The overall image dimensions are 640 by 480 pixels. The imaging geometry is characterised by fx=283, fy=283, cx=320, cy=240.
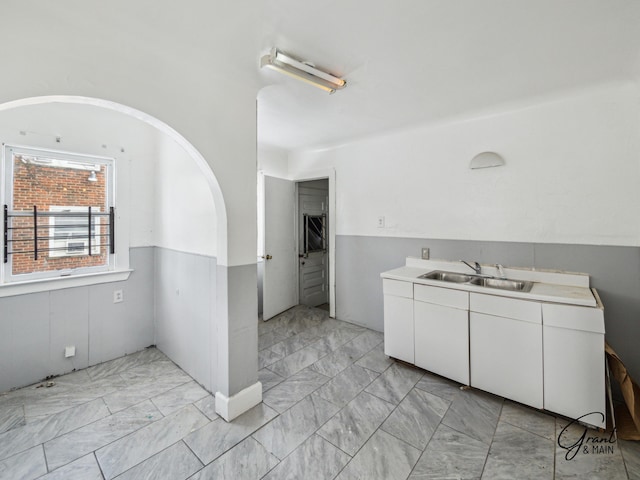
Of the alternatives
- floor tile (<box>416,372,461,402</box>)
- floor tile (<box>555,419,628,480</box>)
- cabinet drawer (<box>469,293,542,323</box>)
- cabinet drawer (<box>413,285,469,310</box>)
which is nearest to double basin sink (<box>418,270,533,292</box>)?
cabinet drawer (<box>413,285,469,310</box>)

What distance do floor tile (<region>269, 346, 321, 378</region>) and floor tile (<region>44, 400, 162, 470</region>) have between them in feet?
3.26

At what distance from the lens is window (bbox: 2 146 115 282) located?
7.71 feet

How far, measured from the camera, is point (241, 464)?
64.1 inches

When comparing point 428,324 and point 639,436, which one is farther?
point 428,324

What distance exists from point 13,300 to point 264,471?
2.46 metres

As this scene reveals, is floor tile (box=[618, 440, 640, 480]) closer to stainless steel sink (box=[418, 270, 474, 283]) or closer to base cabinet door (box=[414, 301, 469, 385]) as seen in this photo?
base cabinet door (box=[414, 301, 469, 385])

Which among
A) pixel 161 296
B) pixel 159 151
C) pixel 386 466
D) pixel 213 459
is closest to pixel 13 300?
pixel 161 296

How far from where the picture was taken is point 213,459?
5.46 ft

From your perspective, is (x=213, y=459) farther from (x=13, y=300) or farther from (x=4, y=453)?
(x=13, y=300)

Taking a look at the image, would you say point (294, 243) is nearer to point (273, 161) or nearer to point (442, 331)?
point (273, 161)

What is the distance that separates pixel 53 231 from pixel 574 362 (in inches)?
167

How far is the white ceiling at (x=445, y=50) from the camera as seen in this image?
1.42m

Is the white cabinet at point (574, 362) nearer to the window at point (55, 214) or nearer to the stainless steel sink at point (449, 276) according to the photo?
the stainless steel sink at point (449, 276)

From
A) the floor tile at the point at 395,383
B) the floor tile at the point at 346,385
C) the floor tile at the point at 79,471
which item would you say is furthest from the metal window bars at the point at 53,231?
the floor tile at the point at 395,383
